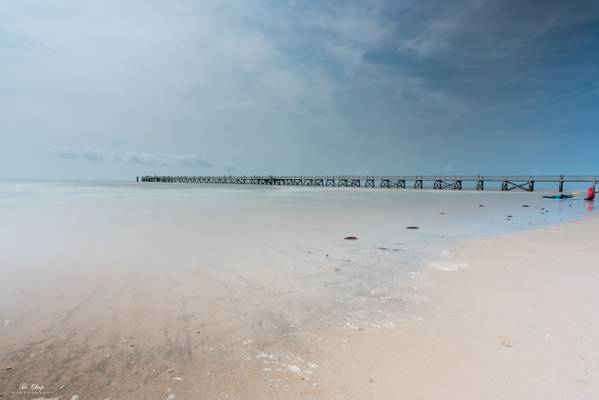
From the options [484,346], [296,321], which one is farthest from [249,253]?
[484,346]

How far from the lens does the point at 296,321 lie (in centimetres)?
354

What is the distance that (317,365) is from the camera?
8.81ft

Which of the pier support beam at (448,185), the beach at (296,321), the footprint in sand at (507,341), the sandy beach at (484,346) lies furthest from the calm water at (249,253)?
the pier support beam at (448,185)

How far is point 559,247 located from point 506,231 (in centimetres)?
231

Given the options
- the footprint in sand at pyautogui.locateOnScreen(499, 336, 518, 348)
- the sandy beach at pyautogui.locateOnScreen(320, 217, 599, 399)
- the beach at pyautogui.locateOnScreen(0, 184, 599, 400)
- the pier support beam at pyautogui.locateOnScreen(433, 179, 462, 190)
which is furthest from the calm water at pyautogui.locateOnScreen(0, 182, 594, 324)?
the pier support beam at pyautogui.locateOnScreen(433, 179, 462, 190)

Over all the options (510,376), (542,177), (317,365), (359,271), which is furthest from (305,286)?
(542,177)

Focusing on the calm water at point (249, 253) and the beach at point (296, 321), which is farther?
the calm water at point (249, 253)

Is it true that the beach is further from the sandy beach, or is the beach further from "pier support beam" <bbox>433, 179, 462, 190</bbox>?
"pier support beam" <bbox>433, 179, 462, 190</bbox>

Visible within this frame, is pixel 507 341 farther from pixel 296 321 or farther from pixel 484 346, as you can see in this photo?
pixel 296 321

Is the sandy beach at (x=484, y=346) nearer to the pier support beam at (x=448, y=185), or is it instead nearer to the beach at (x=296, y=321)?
the beach at (x=296, y=321)

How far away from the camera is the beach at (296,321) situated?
8.11 feet

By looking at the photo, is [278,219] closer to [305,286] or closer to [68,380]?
[305,286]

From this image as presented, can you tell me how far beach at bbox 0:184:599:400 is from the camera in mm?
2471

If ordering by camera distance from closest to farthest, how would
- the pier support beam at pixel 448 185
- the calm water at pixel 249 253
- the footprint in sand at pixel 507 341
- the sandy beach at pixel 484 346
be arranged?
1. the sandy beach at pixel 484 346
2. the footprint in sand at pixel 507 341
3. the calm water at pixel 249 253
4. the pier support beam at pixel 448 185
